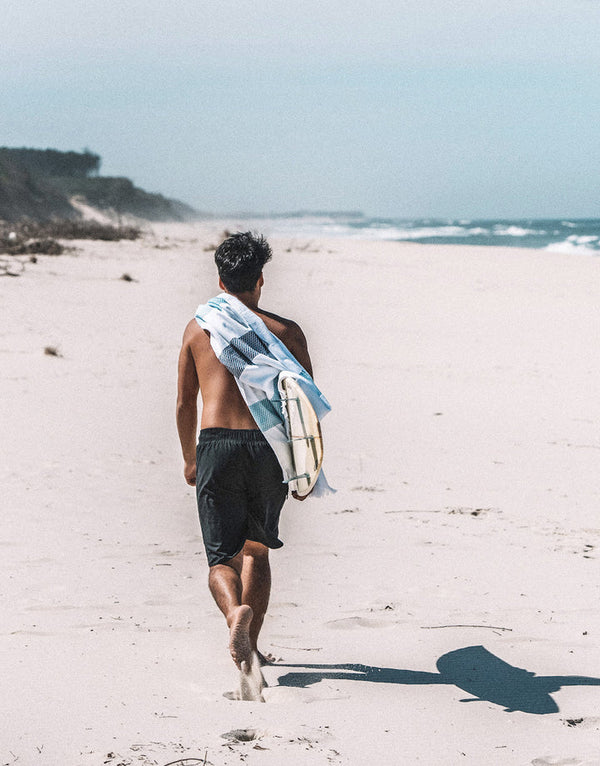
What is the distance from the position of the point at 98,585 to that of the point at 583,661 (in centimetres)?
228

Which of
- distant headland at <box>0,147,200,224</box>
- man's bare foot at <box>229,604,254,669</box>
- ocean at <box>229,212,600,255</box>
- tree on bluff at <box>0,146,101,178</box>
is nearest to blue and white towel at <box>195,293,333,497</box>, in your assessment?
man's bare foot at <box>229,604,254,669</box>

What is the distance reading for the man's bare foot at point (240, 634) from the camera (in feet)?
10.7

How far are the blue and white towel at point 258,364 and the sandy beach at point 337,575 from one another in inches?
37.5

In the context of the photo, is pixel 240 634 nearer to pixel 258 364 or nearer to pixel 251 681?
pixel 251 681

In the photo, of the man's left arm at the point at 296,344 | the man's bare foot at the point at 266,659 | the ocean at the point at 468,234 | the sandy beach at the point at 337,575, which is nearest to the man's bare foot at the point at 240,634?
the sandy beach at the point at 337,575

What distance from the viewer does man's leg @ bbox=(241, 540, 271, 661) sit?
3.55 metres

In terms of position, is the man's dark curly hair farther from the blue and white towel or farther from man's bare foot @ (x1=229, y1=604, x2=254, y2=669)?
man's bare foot @ (x1=229, y1=604, x2=254, y2=669)

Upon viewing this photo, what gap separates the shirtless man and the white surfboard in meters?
0.11

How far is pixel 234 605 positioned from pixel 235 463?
516 mm

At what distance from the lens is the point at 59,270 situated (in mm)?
18484

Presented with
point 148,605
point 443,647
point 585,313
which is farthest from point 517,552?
point 585,313

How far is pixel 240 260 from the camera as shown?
3.48 meters

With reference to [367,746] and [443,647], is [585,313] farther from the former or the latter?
[367,746]

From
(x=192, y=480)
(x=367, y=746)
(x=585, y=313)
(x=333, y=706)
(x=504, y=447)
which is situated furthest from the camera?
(x=585, y=313)
